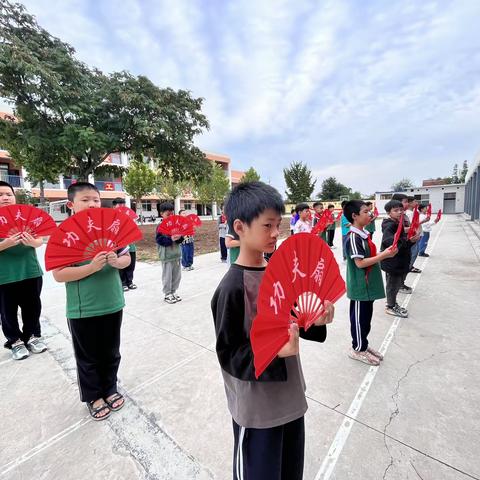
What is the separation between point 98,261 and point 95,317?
18.4 inches

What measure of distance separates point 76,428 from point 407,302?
15.2ft

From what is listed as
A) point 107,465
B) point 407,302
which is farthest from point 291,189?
point 107,465

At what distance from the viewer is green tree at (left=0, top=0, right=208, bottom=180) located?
8.98 meters

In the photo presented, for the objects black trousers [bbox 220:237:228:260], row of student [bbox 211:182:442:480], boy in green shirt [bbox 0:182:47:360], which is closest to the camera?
row of student [bbox 211:182:442:480]

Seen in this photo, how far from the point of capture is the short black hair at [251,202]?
108cm

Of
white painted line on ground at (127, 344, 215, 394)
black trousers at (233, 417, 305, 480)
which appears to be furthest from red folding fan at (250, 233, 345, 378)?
white painted line on ground at (127, 344, 215, 394)

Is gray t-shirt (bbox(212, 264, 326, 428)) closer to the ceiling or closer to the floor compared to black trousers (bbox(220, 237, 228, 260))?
closer to the ceiling

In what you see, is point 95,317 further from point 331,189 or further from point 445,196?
point 331,189

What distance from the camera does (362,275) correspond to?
2.66 meters

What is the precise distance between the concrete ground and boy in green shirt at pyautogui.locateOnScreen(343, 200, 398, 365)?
19 cm

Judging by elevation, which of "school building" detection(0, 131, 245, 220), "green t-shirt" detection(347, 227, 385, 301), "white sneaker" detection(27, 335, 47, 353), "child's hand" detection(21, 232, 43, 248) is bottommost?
"white sneaker" detection(27, 335, 47, 353)

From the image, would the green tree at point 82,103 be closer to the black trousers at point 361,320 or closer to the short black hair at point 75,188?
the short black hair at point 75,188

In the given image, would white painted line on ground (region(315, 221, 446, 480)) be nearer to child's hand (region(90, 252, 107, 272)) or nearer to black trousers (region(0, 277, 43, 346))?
child's hand (region(90, 252, 107, 272))

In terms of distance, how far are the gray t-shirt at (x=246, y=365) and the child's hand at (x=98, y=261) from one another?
120 centimetres
